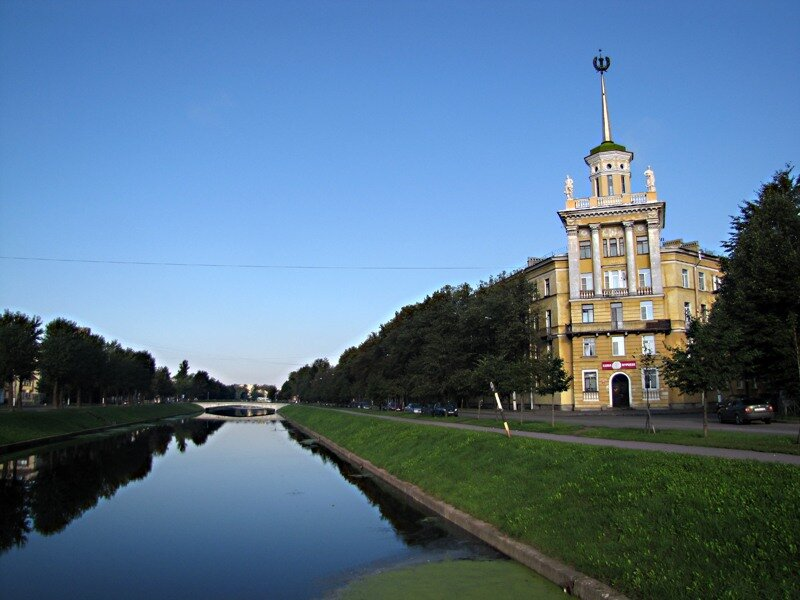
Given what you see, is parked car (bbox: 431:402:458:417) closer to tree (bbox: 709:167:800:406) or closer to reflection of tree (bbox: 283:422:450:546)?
tree (bbox: 709:167:800:406)

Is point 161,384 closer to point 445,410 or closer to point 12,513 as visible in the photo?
point 445,410

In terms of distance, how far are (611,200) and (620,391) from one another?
69.2ft

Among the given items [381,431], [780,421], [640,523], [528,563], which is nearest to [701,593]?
[640,523]

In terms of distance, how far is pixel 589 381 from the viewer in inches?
2704

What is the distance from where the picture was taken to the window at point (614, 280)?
69188mm

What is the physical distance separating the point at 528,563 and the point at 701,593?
481cm

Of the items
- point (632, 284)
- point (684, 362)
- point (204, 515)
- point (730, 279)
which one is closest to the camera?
point (204, 515)

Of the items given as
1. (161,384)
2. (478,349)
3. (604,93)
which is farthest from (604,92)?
(161,384)

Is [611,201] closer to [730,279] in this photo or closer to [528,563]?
[730,279]

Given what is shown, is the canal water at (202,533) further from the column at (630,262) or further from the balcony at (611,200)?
the balcony at (611,200)

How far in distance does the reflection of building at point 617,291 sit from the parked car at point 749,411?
25.7m


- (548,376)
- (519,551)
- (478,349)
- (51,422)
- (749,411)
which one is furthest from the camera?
(51,422)

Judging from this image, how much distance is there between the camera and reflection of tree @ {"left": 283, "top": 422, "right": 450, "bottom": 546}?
17031 millimetres

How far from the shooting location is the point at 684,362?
26.3 m
